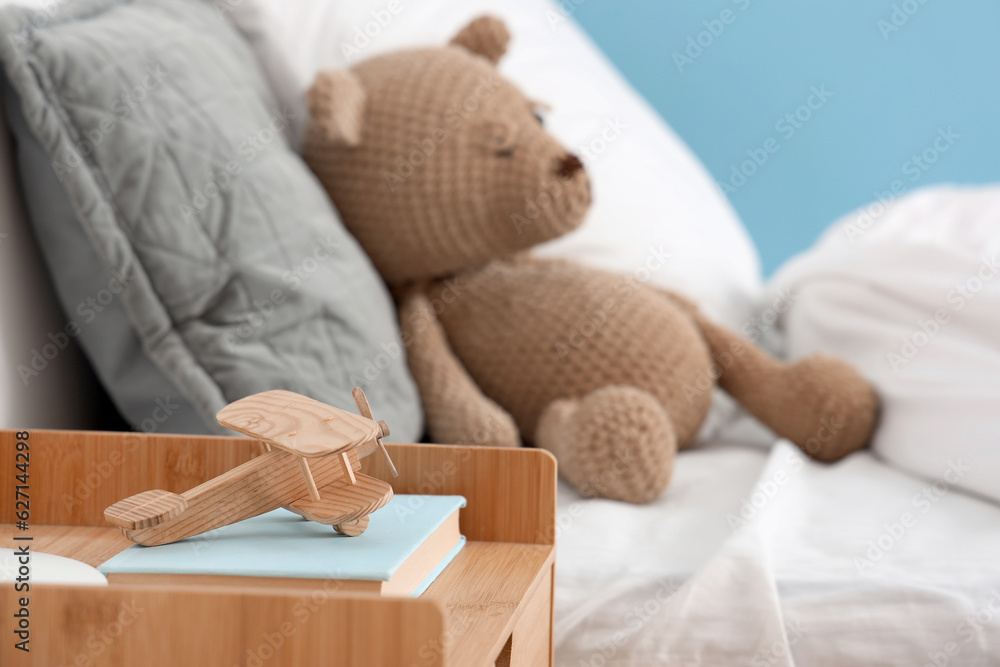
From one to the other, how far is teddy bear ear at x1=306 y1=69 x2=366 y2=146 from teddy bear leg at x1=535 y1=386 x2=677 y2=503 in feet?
1.10

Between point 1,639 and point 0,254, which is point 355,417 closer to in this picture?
point 1,639

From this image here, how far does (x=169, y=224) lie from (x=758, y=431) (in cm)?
73

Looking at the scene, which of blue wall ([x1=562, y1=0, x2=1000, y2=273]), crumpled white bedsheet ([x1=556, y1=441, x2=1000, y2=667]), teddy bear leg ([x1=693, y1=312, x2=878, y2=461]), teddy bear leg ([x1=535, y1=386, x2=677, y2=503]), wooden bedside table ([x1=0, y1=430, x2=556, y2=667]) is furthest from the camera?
blue wall ([x1=562, y1=0, x2=1000, y2=273])

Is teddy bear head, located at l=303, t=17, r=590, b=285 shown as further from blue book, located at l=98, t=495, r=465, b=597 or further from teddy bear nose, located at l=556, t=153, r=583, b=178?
blue book, located at l=98, t=495, r=465, b=597

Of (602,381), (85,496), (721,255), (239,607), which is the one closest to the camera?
(239,607)

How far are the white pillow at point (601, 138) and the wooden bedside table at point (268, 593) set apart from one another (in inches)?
20.8

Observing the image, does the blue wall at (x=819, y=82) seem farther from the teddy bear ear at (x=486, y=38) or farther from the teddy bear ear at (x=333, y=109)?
the teddy bear ear at (x=333, y=109)

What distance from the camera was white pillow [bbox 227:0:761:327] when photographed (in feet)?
3.39

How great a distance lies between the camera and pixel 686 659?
0.57 meters

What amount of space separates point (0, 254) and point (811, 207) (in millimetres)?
1778

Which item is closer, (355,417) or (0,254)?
(355,417)

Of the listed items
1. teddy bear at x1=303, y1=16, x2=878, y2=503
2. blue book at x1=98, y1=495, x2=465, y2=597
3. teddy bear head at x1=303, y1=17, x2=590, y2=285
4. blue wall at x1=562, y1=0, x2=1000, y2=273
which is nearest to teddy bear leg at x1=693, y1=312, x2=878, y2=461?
teddy bear at x1=303, y1=16, x2=878, y2=503

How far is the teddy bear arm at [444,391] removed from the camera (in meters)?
0.77

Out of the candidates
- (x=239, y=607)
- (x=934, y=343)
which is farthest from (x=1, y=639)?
(x=934, y=343)
